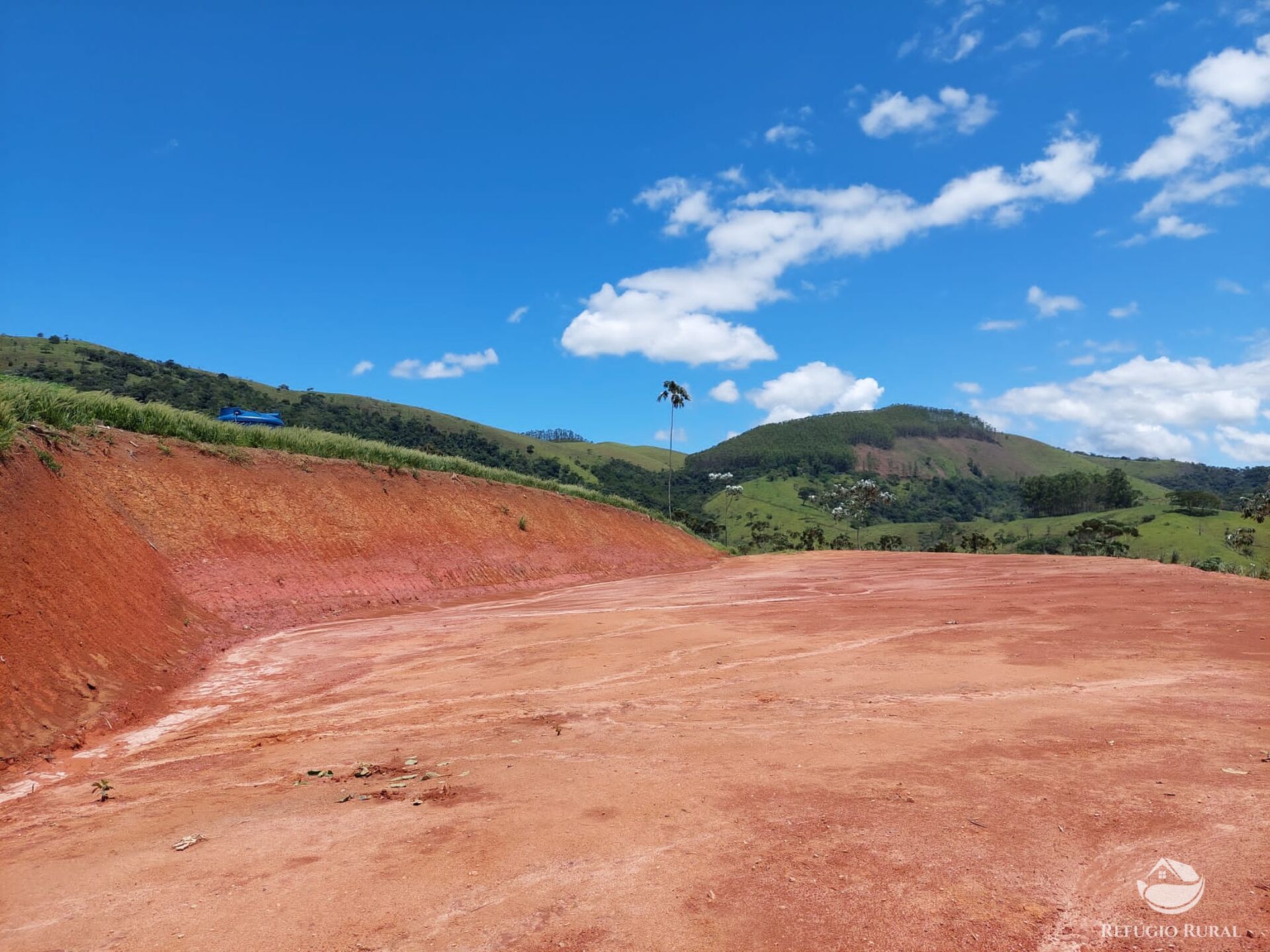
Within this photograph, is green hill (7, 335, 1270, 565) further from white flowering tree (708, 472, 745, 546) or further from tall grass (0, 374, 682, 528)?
Result: tall grass (0, 374, 682, 528)

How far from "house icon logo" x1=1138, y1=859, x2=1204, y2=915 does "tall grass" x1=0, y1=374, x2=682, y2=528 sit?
57.2 feet

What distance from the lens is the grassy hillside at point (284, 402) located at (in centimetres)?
7919

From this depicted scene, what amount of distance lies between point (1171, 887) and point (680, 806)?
3.31m

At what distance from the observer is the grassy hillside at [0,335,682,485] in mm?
79188

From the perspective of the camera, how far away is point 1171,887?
4285 mm

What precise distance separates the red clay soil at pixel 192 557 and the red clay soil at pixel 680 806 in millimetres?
1417

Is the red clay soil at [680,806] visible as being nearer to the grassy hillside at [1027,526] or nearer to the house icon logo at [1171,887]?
the house icon logo at [1171,887]

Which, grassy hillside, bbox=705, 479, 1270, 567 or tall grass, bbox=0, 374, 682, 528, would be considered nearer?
tall grass, bbox=0, 374, 682, 528

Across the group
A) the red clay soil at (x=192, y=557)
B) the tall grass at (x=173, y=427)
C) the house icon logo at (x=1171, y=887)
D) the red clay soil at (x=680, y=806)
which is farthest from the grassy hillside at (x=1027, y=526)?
the house icon logo at (x=1171, y=887)

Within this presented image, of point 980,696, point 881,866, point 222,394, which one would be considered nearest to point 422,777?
point 881,866

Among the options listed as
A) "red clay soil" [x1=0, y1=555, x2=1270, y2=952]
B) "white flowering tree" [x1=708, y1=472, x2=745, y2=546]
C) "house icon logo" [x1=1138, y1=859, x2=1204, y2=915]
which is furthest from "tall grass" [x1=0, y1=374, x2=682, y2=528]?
"white flowering tree" [x1=708, y1=472, x2=745, y2=546]

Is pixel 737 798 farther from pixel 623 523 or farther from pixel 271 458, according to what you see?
pixel 623 523

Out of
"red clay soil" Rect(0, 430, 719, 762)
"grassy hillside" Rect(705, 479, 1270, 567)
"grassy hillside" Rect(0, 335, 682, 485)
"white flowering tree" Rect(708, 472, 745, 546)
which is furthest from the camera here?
"white flowering tree" Rect(708, 472, 745, 546)

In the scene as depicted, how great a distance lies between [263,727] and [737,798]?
6.41m
